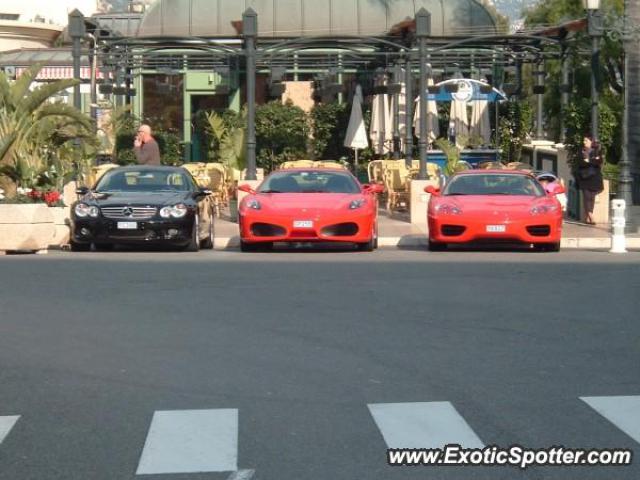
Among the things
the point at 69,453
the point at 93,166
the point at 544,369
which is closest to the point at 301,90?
the point at 93,166

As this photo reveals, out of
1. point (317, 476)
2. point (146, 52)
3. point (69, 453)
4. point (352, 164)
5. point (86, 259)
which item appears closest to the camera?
point (317, 476)

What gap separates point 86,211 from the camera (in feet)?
73.9

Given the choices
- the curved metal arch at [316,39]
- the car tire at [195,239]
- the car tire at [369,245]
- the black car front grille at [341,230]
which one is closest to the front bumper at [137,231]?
the car tire at [195,239]

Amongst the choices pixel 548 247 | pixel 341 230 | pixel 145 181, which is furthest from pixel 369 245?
pixel 145 181

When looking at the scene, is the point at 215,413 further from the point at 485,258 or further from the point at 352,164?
the point at 352,164

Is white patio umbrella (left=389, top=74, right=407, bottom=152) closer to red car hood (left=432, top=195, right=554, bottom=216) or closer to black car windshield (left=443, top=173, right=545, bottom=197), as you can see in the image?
black car windshield (left=443, top=173, right=545, bottom=197)

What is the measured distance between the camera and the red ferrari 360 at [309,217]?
2219cm

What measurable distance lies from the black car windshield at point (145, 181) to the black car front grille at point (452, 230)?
4.32m

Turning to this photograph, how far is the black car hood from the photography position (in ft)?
74.2

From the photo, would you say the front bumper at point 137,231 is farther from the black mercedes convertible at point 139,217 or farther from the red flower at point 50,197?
the red flower at point 50,197

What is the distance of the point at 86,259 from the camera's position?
20.7m

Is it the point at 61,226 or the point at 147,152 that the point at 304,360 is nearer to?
the point at 61,226

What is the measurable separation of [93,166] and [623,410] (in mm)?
23172

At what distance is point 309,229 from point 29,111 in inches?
254
